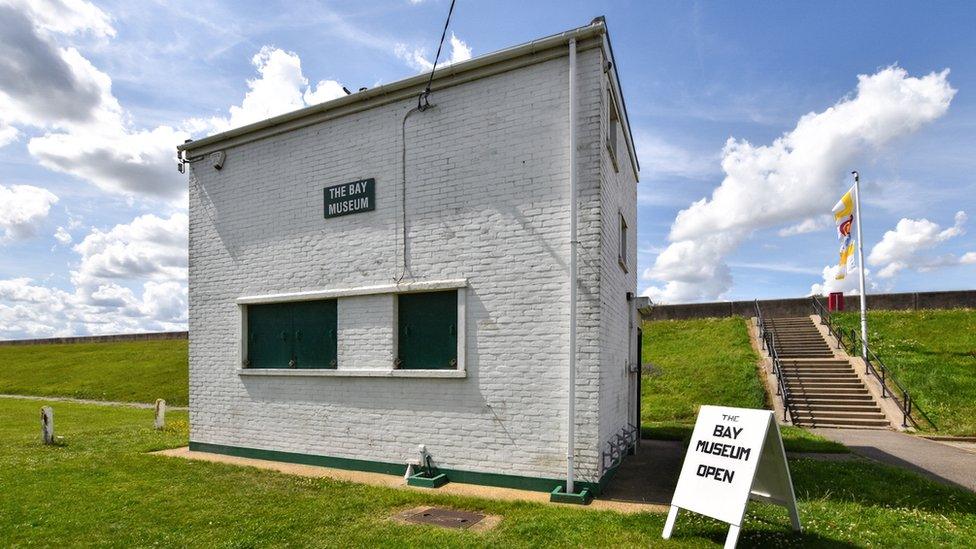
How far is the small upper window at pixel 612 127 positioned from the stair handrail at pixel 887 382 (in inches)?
450

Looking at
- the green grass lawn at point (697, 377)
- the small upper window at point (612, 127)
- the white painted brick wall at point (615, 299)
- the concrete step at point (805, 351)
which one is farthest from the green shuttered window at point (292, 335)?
the concrete step at point (805, 351)

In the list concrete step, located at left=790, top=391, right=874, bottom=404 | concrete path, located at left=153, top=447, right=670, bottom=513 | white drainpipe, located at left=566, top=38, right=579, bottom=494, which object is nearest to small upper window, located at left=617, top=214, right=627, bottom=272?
white drainpipe, located at left=566, top=38, right=579, bottom=494

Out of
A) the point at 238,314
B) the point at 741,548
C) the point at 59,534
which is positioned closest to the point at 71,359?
the point at 238,314

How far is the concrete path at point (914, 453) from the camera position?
28.8 ft

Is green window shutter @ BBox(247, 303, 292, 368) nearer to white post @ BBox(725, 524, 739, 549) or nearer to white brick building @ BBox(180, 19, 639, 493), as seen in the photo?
white brick building @ BBox(180, 19, 639, 493)

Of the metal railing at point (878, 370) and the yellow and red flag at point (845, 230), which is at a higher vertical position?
the yellow and red flag at point (845, 230)

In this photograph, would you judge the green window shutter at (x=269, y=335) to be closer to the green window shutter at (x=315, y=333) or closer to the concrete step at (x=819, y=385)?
the green window shutter at (x=315, y=333)

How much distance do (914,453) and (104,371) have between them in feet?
125

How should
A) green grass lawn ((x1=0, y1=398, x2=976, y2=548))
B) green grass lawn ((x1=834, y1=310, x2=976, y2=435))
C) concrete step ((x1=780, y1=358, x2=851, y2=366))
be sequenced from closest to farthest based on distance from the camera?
green grass lawn ((x1=0, y1=398, x2=976, y2=548)) < green grass lawn ((x1=834, y1=310, x2=976, y2=435)) < concrete step ((x1=780, y1=358, x2=851, y2=366))

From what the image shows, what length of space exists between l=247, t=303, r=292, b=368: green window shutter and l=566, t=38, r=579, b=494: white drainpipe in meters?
5.26

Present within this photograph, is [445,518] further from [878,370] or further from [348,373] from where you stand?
[878,370]

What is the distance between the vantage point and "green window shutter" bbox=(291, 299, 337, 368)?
9203 millimetres

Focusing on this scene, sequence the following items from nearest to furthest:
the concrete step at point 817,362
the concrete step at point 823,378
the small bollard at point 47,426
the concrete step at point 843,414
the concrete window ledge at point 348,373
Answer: the concrete window ledge at point 348,373
the small bollard at point 47,426
the concrete step at point 843,414
the concrete step at point 823,378
the concrete step at point 817,362

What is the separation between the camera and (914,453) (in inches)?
420
